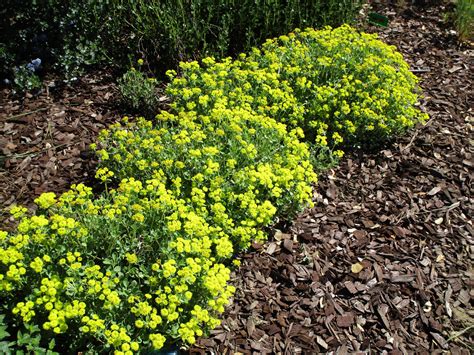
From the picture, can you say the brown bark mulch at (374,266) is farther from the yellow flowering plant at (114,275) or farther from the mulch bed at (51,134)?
the mulch bed at (51,134)

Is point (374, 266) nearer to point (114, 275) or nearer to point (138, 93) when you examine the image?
point (114, 275)

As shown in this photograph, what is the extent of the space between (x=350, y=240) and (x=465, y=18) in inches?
170

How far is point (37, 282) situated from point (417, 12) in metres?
6.65

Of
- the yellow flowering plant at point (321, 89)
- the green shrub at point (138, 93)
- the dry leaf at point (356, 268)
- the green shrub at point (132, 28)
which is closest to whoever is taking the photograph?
the dry leaf at point (356, 268)

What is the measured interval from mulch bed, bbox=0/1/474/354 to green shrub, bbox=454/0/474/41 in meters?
1.74

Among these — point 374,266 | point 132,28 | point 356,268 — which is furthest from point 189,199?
point 132,28

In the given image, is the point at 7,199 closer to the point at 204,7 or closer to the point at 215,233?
the point at 215,233

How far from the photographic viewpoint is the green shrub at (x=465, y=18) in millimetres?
6574

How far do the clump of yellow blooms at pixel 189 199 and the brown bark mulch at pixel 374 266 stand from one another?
0.83 ft

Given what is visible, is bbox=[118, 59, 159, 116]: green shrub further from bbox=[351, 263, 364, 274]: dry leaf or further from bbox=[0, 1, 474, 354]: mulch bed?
bbox=[351, 263, 364, 274]: dry leaf

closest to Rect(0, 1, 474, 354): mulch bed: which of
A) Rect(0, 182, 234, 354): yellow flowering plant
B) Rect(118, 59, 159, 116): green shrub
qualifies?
Rect(118, 59, 159, 116): green shrub

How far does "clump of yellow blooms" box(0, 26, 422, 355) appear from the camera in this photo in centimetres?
267

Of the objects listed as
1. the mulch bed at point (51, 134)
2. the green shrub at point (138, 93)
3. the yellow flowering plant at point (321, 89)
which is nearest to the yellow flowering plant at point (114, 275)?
the mulch bed at point (51, 134)

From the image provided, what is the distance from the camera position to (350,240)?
397 centimetres
